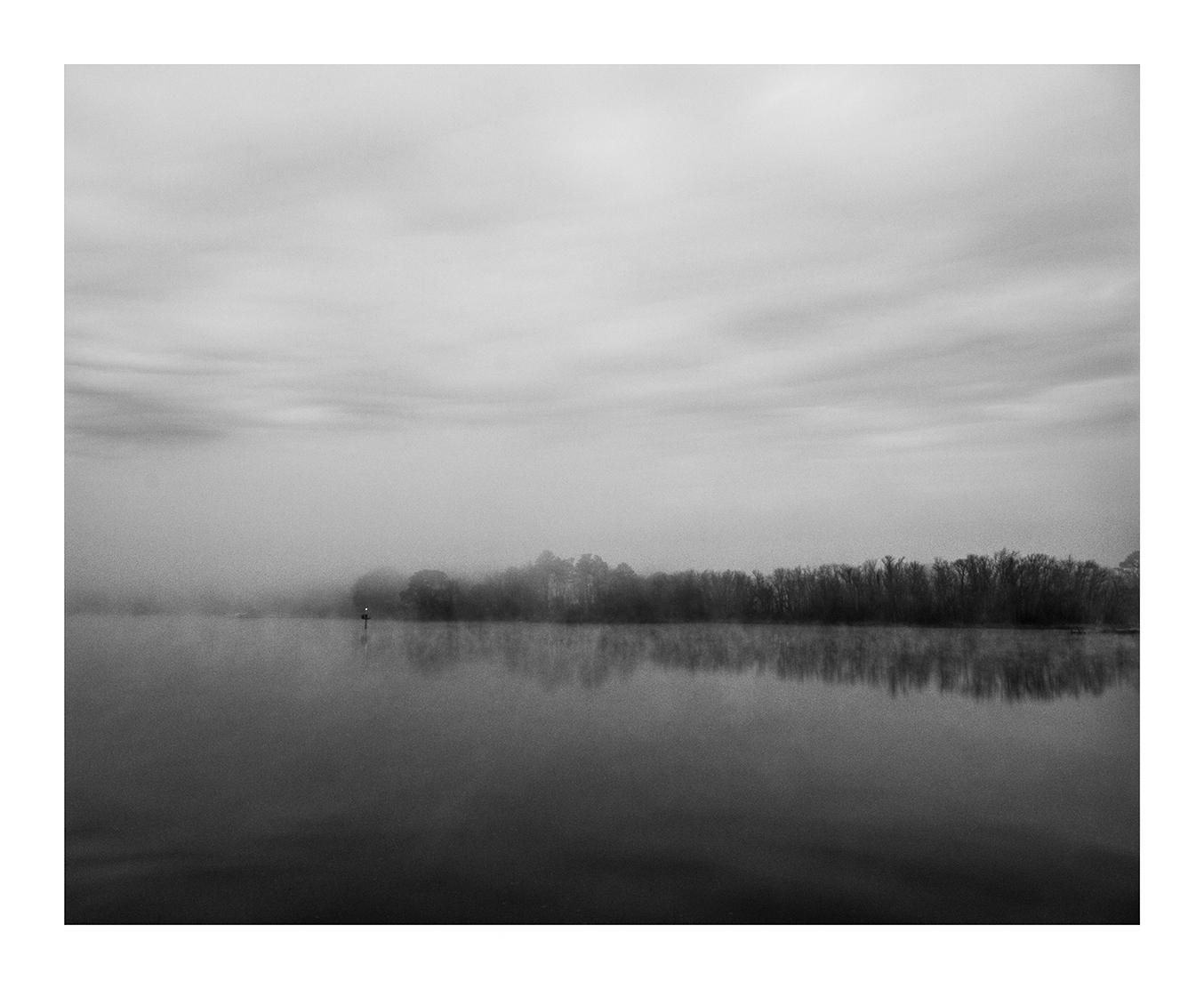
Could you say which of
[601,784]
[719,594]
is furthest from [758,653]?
[601,784]

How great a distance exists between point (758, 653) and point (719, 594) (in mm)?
828

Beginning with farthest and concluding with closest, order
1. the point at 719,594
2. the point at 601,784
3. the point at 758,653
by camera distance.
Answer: the point at 719,594, the point at 758,653, the point at 601,784

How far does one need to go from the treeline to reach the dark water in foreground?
0.53m

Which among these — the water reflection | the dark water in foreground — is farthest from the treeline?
the dark water in foreground

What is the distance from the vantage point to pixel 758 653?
834cm

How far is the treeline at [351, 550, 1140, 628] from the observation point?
8016 millimetres

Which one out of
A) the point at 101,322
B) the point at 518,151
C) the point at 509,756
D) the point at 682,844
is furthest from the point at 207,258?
the point at 682,844

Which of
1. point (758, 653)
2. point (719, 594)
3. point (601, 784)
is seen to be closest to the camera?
point (601, 784)

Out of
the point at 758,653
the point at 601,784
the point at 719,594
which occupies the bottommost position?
the point at 601,784

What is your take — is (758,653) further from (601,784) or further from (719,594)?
(601,784)

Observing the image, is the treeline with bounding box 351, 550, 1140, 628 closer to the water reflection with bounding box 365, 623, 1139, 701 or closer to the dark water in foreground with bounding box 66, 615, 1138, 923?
the water reflection with bounding box 365, 623, 1139, 701

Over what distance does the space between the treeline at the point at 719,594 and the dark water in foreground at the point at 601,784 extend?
53 cm

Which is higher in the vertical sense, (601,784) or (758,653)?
(758,653)
